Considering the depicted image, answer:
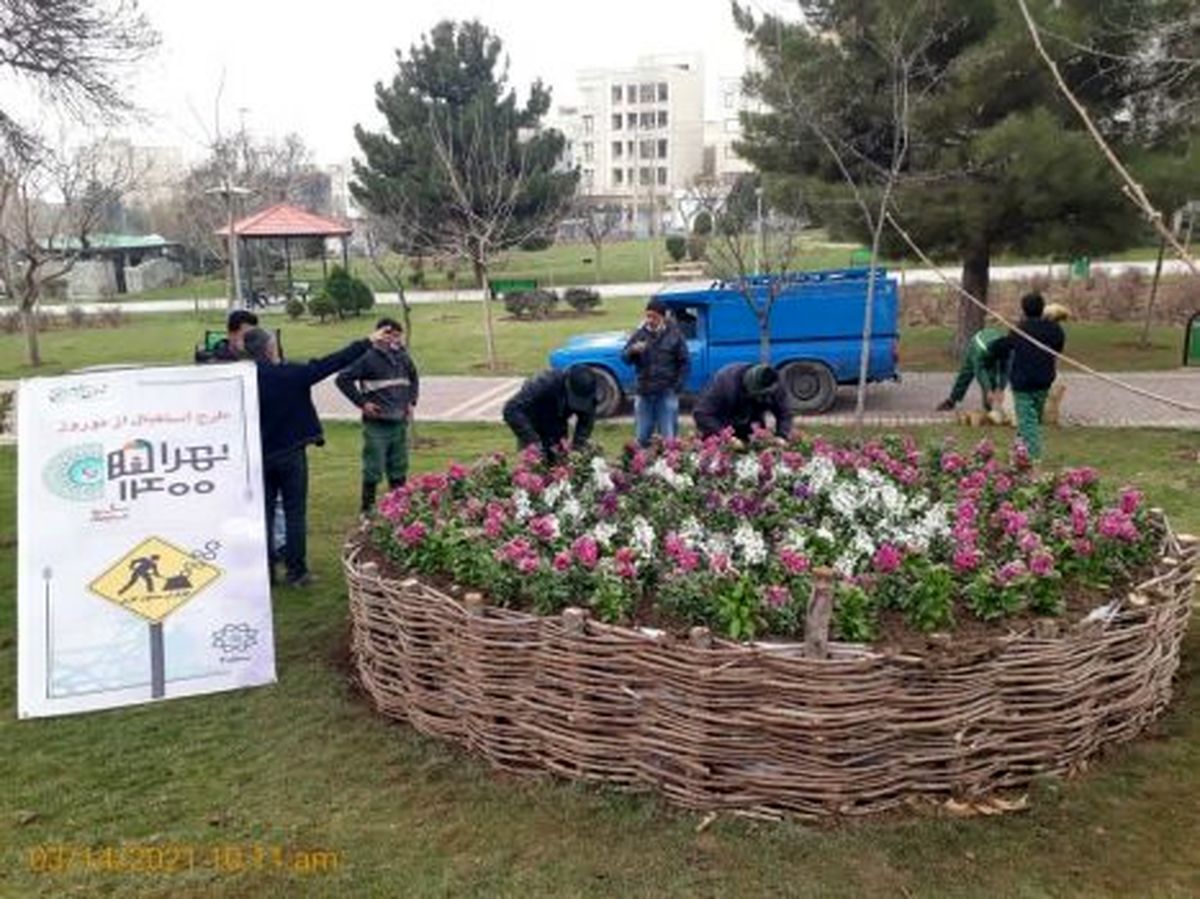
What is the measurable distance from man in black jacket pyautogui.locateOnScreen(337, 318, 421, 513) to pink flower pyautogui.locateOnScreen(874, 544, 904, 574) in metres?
3.77

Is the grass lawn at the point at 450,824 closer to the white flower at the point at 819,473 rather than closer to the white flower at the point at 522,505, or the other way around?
the white flower at the point at 522,505

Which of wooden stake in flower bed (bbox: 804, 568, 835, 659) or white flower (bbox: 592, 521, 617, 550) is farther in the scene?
white flower (bbox: 592, 521, 617, 550)

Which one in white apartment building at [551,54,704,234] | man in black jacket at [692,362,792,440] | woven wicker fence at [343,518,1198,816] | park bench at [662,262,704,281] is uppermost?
white apartment building at [551,54,704,234]

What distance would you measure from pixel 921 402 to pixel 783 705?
9.70 meters

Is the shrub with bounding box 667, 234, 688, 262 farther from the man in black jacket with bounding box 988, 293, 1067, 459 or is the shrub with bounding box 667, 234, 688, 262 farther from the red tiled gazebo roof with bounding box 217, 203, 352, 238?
the man in black jacket with bounding box 988, 293, 1067, 459

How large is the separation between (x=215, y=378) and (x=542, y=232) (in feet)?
86.0

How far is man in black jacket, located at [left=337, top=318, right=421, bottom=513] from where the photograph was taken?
691 cm

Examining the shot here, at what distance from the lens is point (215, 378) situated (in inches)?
198

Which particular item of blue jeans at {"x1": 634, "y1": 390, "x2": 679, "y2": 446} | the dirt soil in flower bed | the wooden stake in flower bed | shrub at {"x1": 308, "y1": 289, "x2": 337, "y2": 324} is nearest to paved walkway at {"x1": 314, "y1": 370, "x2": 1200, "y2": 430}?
blue jeans at {"x1": 634, "y1": 390, "x2": 679, "y2": 446}

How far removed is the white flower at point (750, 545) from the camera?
4.39 m

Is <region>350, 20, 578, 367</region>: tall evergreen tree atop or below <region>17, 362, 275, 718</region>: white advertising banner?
atop

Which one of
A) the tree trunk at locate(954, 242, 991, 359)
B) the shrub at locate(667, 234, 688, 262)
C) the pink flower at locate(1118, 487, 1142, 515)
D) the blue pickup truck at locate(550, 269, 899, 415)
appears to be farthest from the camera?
the shrub at locate(667, 234, 688, 262)

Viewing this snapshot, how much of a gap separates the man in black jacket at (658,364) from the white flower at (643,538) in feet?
12.6

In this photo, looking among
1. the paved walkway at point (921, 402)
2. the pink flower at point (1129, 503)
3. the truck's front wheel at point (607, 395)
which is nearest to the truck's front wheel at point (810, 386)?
the paved walkway at point (921, 402)
